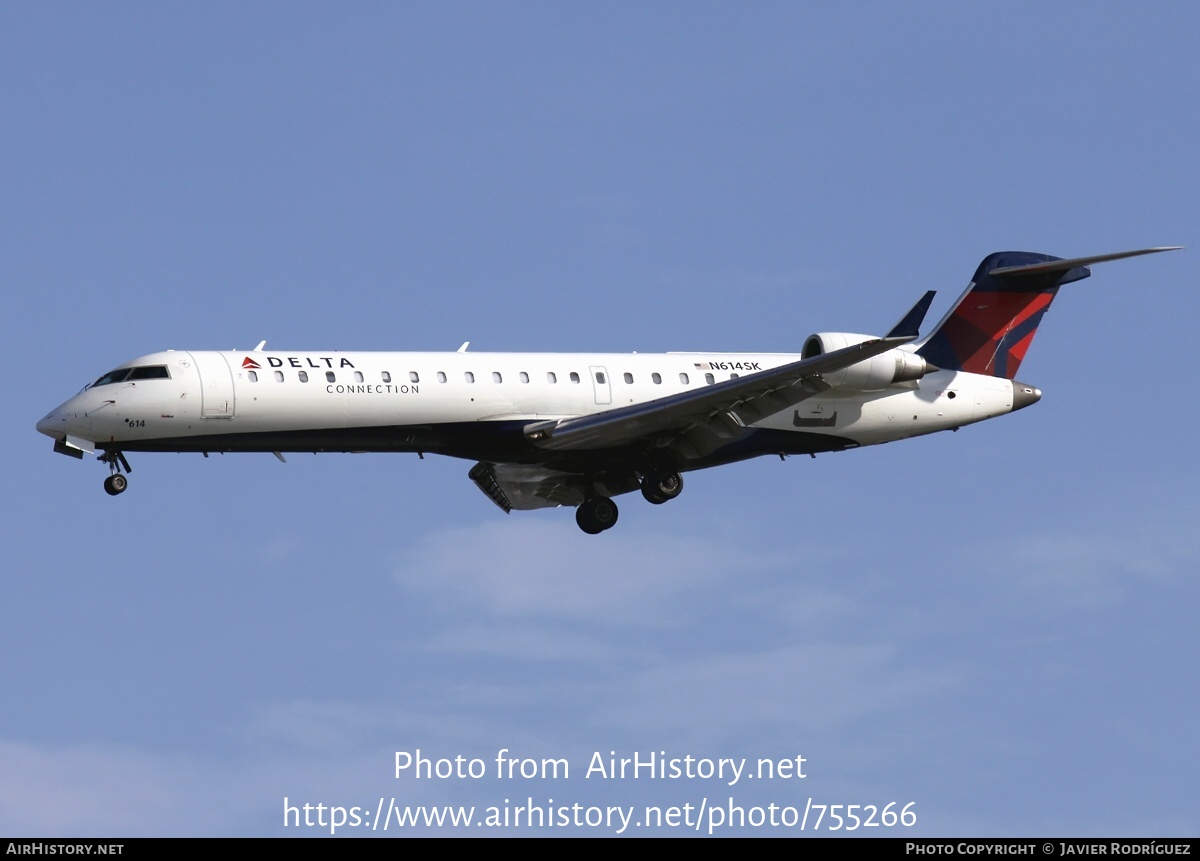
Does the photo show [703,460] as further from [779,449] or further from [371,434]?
[371,434]

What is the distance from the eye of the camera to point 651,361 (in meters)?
37.8

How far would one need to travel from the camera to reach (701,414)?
36062 millimetres

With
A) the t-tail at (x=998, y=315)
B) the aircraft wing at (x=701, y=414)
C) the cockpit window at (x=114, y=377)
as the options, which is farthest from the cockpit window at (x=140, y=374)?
the t-tail at (x=998, y=315)

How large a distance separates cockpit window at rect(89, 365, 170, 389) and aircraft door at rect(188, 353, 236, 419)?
61cm

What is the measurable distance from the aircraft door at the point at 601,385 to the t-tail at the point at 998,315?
6693mm

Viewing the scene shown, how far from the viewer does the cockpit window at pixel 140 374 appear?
34.7 meters

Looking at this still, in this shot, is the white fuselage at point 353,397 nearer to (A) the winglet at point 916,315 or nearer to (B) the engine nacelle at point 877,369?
(B) the engine nacelle at point 877,369

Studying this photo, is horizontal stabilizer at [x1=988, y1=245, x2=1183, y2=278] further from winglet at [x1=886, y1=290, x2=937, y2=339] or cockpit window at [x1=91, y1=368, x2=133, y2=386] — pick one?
cockpit window at [x1=91, y1=368, x2=133, y2=386]

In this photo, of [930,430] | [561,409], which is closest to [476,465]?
[561,409]

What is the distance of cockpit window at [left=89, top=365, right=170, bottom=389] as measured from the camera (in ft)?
114

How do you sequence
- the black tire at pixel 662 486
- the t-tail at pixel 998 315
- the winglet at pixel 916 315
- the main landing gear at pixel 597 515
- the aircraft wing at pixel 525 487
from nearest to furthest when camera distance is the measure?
the winglet at pixel 916 315 → the black tire at pixel 662 486 → the main landing gear at pixel 597 515 → the aircraft wing at pixel 525 487 → the t-tail at pixel 998 315

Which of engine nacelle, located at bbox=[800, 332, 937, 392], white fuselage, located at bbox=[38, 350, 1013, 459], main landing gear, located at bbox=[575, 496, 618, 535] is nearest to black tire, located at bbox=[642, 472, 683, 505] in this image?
main landing gear, located at bbox=[575, 496, 618, 535]
